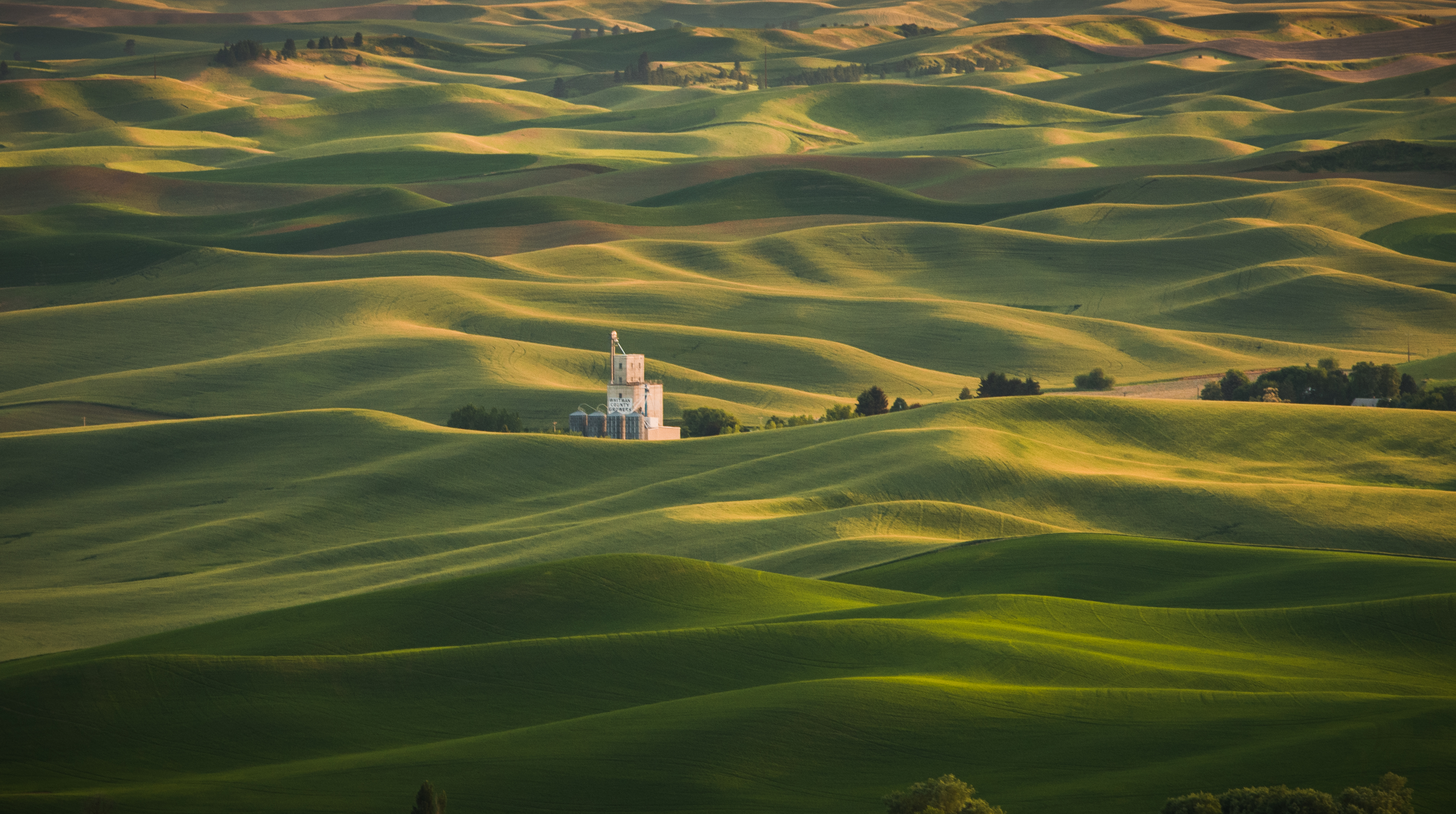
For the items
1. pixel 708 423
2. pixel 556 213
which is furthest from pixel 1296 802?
pixel 556 213

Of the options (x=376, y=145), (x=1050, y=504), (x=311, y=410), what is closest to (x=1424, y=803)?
(x=1050, y=504)

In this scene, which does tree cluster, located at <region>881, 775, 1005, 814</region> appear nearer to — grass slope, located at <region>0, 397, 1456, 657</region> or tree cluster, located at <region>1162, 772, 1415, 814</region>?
tree cluster, located at <region>1162, 772, 1415, 814</region>

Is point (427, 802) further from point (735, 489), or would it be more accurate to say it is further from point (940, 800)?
point (735, 489)

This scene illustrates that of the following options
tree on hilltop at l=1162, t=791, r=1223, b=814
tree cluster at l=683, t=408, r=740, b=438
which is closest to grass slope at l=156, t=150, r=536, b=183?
tree cluster at l=683, t=408, r=740, b=438

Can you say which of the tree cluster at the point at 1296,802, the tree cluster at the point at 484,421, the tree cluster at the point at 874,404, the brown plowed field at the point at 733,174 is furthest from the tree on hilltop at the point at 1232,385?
the brown plowed field at the point at 733,174

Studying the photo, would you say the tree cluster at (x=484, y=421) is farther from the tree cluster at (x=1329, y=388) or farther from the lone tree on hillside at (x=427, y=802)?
the lone tree on hillside at (x=427, y=802)

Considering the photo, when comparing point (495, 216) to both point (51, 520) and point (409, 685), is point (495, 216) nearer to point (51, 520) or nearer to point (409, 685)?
point (51, 520)
